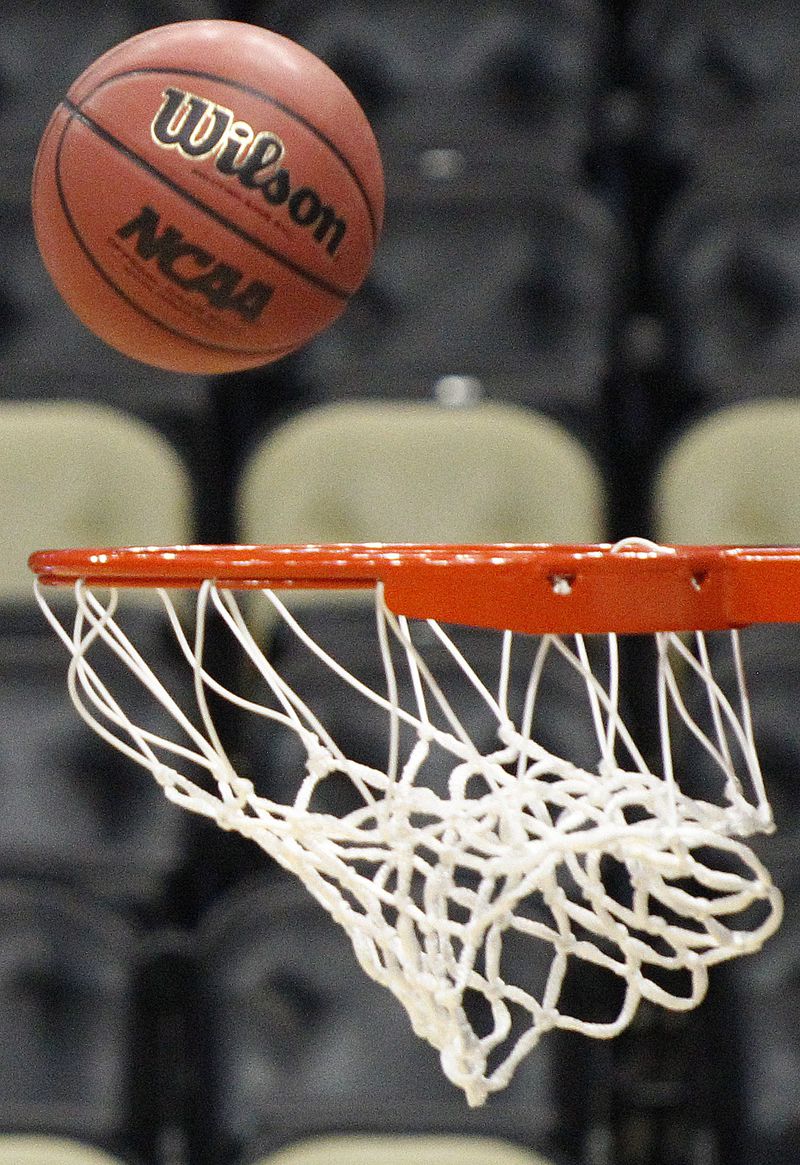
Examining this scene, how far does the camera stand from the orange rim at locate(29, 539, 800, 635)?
78 centimetres

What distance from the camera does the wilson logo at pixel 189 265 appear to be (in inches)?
35.2

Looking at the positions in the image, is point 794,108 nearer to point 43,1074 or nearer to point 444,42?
point 444,42

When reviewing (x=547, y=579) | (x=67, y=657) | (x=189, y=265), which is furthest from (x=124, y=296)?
(x=67, y=657)

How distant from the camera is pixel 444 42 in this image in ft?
6.21

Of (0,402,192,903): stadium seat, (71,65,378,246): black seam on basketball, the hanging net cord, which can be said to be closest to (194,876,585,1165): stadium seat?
(0,402,192,903): stadium seat

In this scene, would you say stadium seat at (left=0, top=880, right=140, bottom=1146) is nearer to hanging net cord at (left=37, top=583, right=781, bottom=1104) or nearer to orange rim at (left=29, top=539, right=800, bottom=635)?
hanging net cord at (left=37, top=583, right=781, bottom=1104)

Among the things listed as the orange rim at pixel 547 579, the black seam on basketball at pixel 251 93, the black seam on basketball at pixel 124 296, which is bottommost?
the orange rim at pixel 547 579

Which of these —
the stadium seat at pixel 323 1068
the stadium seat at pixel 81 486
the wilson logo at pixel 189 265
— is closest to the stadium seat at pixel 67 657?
the stadium seat at pixel 81 486

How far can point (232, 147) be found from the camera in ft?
2.92

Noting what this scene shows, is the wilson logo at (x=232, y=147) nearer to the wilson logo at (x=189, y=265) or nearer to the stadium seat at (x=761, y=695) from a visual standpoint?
the wilson logo at (x=189, y=265)

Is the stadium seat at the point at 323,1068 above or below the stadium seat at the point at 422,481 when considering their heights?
below

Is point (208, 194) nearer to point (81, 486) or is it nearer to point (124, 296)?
point (124, 296)

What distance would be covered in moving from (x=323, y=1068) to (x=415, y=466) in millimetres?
605

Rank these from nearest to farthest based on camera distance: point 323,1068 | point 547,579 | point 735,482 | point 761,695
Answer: point 547,579, point 323,1068, point 761,695, point 735,482
